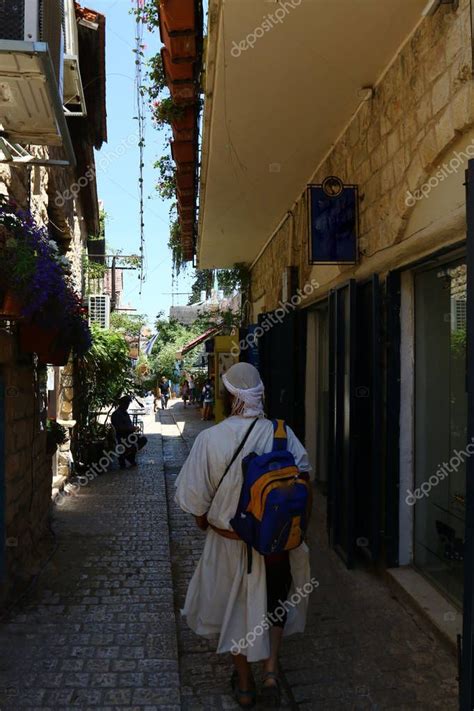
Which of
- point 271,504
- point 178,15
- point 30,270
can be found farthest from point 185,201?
point 271,504

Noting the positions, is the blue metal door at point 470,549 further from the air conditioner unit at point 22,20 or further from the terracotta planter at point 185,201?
the terracotta planter at point 185,201

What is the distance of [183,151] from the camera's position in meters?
7.06

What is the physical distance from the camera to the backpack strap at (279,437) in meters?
3.13

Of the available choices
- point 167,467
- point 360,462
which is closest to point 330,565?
point 360,462

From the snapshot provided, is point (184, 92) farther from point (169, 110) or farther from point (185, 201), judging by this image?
point (185, 201)

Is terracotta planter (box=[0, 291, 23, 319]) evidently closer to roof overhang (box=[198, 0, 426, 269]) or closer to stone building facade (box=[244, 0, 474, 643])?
roof overhang (box=[198, 0, 426, 269])

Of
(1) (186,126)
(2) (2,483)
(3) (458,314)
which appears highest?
(1) (186,126)

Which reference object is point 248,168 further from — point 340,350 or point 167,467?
point 167,467

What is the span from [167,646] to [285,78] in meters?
4.02

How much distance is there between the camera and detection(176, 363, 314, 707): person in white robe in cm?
303

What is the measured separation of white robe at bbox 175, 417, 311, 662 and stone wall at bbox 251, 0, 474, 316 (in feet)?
5.78

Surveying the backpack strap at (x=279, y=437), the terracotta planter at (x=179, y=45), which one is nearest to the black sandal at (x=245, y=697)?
the backpack strap at (x=279, y=437)

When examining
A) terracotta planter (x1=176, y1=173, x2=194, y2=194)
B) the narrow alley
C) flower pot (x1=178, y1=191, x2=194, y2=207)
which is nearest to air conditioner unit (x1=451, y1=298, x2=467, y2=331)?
the narrow alley

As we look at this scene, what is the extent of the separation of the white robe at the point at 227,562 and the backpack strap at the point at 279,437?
3 cm
